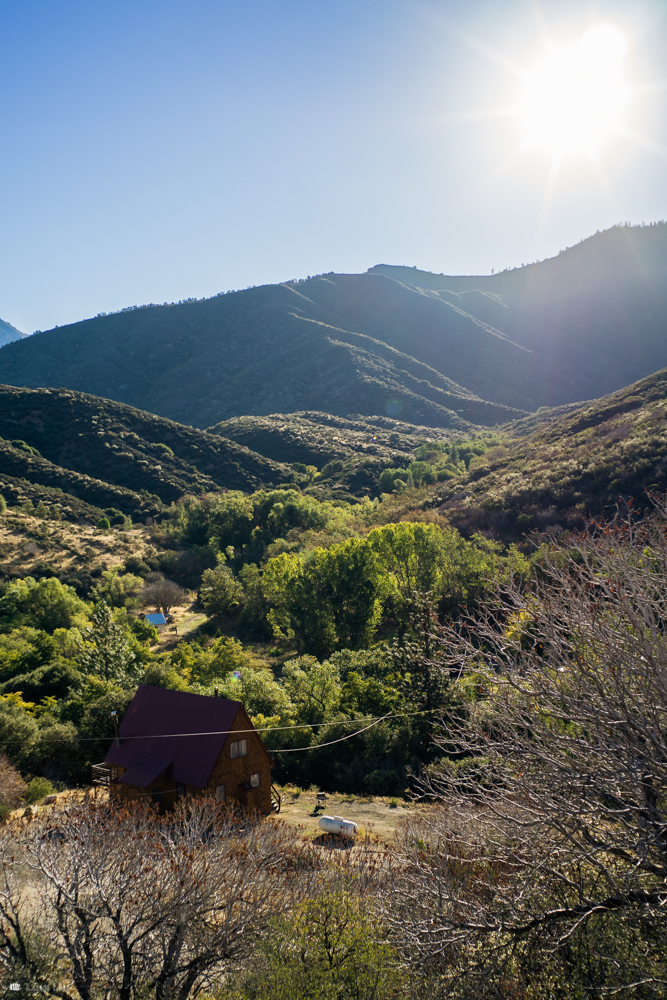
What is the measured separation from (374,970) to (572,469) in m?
41.4

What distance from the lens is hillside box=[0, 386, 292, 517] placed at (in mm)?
69875

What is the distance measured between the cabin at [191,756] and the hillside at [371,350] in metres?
106

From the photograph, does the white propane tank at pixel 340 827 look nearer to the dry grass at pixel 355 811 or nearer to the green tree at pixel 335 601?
the dry grass at pixel 355 811

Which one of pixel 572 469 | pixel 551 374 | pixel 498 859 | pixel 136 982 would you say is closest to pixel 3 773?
pixel 136 982

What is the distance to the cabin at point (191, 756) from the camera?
1814cm

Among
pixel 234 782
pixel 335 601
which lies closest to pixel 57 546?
pixel 335 601

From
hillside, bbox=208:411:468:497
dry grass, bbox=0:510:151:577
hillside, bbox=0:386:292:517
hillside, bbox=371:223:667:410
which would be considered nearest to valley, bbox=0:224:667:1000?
dry grass, bbox=0:510:151:577

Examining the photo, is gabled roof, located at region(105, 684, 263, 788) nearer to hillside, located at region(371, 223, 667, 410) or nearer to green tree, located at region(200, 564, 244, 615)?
green tree, located at region(200, 564, 244, 615)

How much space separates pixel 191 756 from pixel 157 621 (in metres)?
29.0

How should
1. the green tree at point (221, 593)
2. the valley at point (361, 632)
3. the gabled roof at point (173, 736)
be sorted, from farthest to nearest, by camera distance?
1. the green tree at point (221, 593)
2. the gabled roof at point (173, 736)
3. the valley at point (361, 632)

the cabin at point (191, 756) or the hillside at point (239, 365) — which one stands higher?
the hillside at point (239, 365)

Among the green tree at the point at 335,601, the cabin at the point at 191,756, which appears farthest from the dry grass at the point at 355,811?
the green tree at the point at 335,601

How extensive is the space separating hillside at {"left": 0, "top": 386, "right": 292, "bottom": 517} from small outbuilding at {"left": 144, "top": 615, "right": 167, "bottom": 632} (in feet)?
81.9

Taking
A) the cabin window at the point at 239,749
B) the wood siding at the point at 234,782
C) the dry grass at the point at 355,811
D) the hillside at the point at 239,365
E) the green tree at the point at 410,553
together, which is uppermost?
the hillside at the point at 239,365
